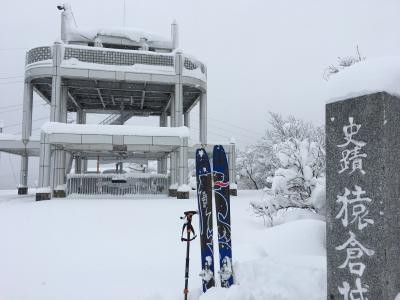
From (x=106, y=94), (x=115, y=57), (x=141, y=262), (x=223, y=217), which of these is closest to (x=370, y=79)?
(x=223, y=217)

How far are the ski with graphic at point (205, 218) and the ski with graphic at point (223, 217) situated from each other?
15 cm

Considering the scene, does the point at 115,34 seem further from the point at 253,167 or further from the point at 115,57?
the point at 253,167

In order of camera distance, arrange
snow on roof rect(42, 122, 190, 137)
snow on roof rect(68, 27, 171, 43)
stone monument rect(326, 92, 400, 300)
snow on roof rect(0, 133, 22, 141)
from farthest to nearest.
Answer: snow on roof rect(68, 27, 171, 43)
snow on roof rect(0, 133, 22, 141)
snow on roof rect(42, 122, 190, 137)
stone monument rect(326, 92, 400, 300)

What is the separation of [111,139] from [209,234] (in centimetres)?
1483

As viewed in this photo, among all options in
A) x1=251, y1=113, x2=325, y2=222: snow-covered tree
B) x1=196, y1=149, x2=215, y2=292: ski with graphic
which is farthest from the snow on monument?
x1=251, y1=113, x2=325, y2=222: snow-covered tree

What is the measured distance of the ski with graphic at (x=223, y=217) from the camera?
4.88m

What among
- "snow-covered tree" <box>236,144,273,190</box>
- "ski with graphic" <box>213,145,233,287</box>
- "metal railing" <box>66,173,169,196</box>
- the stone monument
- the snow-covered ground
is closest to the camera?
the stone monument

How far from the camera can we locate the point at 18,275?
549 cm

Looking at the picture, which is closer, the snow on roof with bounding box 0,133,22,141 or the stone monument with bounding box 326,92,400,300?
the stone monument with bounding box 326,92,400,300

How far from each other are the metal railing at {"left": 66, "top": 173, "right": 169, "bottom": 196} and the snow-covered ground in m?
10.0

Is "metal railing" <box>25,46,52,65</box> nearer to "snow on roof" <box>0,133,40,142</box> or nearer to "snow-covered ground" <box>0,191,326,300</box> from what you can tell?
"snow on roof" <box>0,133,40,142</box>

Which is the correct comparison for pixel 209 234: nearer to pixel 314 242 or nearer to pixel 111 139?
pixel 314 242

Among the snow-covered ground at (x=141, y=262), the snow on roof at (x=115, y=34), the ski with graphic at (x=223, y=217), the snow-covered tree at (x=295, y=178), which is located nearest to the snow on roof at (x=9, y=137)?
the snow on roof at (x=115, y=34)

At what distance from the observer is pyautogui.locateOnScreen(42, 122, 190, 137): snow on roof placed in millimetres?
18562
